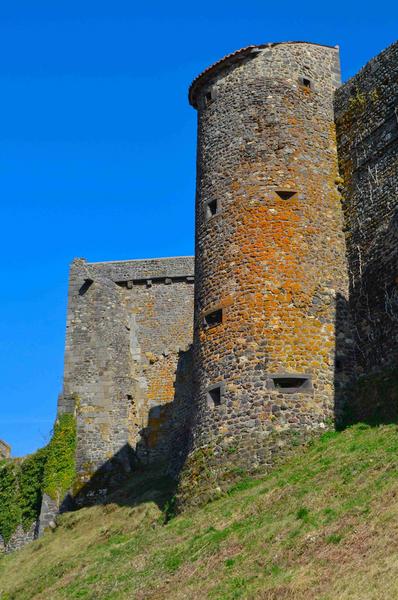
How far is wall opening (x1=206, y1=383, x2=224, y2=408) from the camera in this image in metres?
15.9

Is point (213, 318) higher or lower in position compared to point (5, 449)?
higher

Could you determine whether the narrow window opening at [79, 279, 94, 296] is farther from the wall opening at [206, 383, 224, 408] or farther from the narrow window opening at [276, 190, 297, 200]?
the wall opening at [206, 383, 224, 408]

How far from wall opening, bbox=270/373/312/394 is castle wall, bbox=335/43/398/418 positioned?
1150 millimetres

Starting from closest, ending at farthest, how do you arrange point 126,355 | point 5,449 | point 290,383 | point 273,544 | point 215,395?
point 273,544 < point 290,383 < point 215,395 < point 126,355 < point 5,449

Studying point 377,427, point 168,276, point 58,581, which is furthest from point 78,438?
point 377,427

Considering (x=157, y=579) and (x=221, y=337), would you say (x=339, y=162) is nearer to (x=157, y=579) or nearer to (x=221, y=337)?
(x=221, y=337)

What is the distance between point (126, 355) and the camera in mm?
27203

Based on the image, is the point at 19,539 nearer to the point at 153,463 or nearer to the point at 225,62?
the point at 153,463

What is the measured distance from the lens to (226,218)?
17.6m

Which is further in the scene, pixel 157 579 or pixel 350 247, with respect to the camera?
pixel 350 247

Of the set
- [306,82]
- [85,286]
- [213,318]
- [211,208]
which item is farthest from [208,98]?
[85,286]

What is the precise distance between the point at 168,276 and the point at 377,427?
15897mm

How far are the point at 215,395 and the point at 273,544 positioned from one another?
539 centimetres

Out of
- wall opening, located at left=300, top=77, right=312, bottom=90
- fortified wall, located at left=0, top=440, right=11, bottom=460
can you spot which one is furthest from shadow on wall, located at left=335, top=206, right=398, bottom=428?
fortified wall, located at left=0, top=440, right=11, bottom=460
